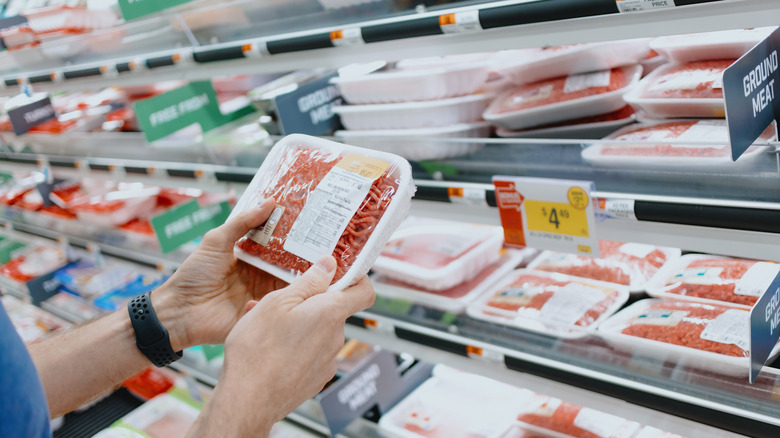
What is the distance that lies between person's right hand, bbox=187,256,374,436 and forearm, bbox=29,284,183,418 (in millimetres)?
556

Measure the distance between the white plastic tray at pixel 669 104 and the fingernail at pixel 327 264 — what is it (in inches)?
30.3

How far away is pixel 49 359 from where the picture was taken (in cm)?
157

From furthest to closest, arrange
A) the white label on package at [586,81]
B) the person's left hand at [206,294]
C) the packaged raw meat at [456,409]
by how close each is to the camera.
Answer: the packaged raw meat at [456,409]
the white label on package at [586,81]
the person's left hand at [206,294]

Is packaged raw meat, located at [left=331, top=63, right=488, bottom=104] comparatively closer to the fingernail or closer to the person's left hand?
the person's left hand

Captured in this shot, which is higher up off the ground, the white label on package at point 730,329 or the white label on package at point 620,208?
the white label on package at point 620,208

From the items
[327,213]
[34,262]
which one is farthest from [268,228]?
[34,262]

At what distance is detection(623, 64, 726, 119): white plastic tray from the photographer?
4.39 feet

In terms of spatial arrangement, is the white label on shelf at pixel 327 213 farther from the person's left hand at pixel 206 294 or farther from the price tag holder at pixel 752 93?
the price tag holder at pixel 752 93

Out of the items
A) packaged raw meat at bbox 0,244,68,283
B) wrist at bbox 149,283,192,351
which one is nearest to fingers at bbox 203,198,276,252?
wrist at bbox 149,283,192,351

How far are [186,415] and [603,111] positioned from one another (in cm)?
225

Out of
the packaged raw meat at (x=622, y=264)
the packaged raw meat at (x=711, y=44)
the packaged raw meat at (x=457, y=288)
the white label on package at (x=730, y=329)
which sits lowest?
the packaged raw meat at (x=457, y=288)

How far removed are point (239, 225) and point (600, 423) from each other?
1.13m

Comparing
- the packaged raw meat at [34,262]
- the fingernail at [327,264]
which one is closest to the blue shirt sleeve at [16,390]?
the fingernail at [327,264]

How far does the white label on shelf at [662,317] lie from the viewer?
150 centimetres
